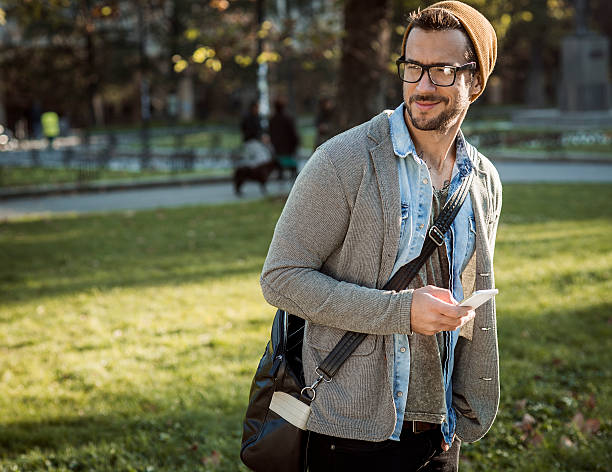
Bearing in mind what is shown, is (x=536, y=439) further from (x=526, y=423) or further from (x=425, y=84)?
(x=425, y=84)

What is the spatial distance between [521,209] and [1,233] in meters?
8.67

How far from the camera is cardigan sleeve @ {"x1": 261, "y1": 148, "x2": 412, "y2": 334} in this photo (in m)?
2.05

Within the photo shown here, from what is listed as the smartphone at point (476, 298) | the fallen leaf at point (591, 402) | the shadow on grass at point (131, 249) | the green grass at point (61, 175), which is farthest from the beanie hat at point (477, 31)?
the green grass at point (61, 175)

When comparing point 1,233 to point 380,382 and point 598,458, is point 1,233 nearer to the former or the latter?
point 598,458

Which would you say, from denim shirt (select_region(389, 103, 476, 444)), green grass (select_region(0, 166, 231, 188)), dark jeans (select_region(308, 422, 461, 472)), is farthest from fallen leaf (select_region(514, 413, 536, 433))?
green grass (select_region(0, 166, 231, 188))

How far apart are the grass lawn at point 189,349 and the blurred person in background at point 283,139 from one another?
5.72 metres

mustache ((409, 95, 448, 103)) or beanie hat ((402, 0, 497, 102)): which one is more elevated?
beanie hat ((402, 0, 497, 102))

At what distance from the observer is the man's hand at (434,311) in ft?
6.47

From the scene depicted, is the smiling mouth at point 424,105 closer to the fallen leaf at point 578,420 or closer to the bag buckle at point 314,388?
the bag buckle at point 314,388

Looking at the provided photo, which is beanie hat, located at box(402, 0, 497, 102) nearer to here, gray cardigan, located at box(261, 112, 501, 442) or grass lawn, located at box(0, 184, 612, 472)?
gray cardigan, located at box(261, 112, 501, 442)

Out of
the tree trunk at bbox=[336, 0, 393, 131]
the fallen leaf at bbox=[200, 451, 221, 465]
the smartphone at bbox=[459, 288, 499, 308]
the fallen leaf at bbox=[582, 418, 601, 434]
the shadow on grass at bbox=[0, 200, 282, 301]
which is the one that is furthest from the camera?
the tree trunk at bbox=[336, 0, 393, 131]

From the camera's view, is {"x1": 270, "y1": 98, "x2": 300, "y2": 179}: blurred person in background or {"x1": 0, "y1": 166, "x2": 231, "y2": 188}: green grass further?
{"x1": 0, "y1": 166, "x2": 231, "y2": 188}: green grass

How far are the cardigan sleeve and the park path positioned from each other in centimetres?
1284

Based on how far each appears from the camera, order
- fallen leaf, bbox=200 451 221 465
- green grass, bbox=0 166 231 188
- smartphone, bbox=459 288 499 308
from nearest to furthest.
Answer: smartphone, bbox=459 288 499 308 → fallen leaf, bbox=200 451 221 465 → green grass, bbox=0 166 231 188
